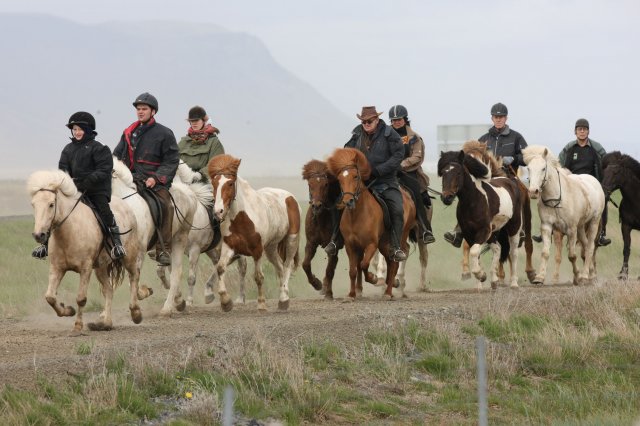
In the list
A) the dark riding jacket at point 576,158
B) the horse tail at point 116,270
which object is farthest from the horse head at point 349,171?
the dark riding jacket at point 576,158

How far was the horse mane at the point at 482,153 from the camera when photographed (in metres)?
21.5

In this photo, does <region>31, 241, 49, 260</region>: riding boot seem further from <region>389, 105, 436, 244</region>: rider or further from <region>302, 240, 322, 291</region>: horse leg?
<region>389, 105, 436, 244</region>: rider

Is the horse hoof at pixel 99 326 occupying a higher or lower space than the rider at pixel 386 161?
lower

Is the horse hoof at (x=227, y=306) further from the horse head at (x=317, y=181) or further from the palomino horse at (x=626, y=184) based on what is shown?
the palomino horse at (x=626, y=184)

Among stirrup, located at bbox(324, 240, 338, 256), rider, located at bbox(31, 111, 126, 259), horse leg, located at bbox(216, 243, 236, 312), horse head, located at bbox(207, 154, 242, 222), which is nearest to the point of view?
rider, located at bbox(31, 111, 126, 259)

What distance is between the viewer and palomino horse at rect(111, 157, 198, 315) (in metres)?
16.4

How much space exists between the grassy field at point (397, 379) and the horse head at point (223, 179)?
3.15 m

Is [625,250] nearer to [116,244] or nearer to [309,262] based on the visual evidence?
[309,262]

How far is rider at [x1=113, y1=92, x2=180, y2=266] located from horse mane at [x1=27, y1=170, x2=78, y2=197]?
2.53m

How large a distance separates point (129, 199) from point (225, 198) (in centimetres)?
130

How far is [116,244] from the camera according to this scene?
49.2 ft

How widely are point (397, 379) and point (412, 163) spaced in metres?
8.35

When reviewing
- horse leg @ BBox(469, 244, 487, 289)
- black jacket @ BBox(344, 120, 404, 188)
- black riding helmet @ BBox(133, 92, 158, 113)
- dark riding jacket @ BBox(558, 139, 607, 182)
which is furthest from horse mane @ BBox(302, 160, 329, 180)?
dark riding jacket @ BBox(558, 139, 607, 182)

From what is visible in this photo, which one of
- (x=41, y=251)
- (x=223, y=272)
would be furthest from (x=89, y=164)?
(x=223, y=272)
